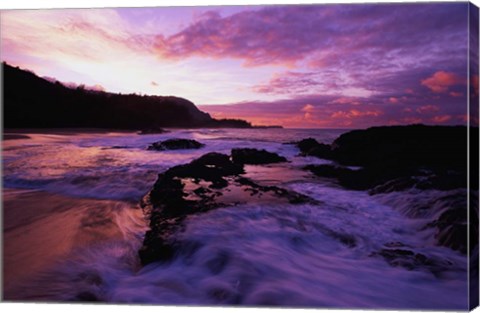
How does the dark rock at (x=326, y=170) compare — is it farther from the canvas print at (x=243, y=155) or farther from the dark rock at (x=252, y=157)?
the dark rock at (x=252, y=157)

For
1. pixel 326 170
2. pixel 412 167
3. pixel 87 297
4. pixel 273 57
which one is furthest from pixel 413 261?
pixel 87 297

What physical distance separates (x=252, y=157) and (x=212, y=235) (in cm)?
65

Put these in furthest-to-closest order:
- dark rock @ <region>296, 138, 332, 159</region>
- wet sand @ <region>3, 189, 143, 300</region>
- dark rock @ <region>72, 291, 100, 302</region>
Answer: dark rock @ <region>296, 138, 332, 159</region>
wet sand @ <region>3, 189, 143, 300</region>
dark rock @ <region>72, 291, 100, 302</region>

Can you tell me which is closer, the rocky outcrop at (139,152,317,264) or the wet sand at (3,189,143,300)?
the wet sand at (3,189,143,300)

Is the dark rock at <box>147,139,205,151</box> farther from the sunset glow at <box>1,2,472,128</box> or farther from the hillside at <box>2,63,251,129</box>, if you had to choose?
the sunset glow at <box>1,2,472,128</box>

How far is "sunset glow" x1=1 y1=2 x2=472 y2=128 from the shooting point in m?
2.53

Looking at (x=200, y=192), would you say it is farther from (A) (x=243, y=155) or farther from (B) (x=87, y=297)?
(B) (x=87, y=297)

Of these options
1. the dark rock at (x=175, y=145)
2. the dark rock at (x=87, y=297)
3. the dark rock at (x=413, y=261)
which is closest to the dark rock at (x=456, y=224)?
the dark rock at (x=413, y=261)

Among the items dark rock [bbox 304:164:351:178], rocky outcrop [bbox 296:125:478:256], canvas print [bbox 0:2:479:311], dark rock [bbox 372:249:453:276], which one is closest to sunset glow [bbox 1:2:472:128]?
canvas print [bbox 0:2:479:311]

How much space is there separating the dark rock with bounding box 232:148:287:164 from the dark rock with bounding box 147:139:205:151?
283 mm

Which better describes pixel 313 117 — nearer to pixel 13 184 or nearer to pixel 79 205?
pixel 79 205

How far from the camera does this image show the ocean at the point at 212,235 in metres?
2.47

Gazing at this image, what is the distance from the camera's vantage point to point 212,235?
8.99ft

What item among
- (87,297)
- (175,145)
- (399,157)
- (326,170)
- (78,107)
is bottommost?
(87,297)
